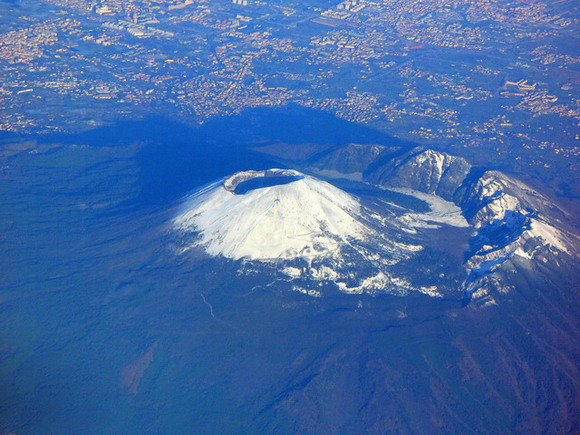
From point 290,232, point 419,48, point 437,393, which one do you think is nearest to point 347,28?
point 419,48

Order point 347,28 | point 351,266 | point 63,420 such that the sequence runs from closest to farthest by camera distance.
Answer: point 63,420
point 351,266
point 347,28

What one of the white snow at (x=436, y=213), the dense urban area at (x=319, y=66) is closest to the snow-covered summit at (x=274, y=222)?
the white snow at (x=436, y=213)

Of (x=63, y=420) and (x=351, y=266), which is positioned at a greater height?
(x=351, y=266)

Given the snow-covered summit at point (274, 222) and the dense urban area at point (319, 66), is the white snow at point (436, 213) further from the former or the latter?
the dense urban area at point (319, 66)

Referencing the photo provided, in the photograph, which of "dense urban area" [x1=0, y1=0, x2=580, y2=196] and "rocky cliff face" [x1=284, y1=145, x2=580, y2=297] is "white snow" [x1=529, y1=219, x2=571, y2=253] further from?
"dense urban area" [x1=0, y1=0, x2=580, y2=196]

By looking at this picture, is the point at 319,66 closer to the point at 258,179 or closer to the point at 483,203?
the point at 258,179

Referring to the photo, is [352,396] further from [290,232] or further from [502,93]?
[502,93]
